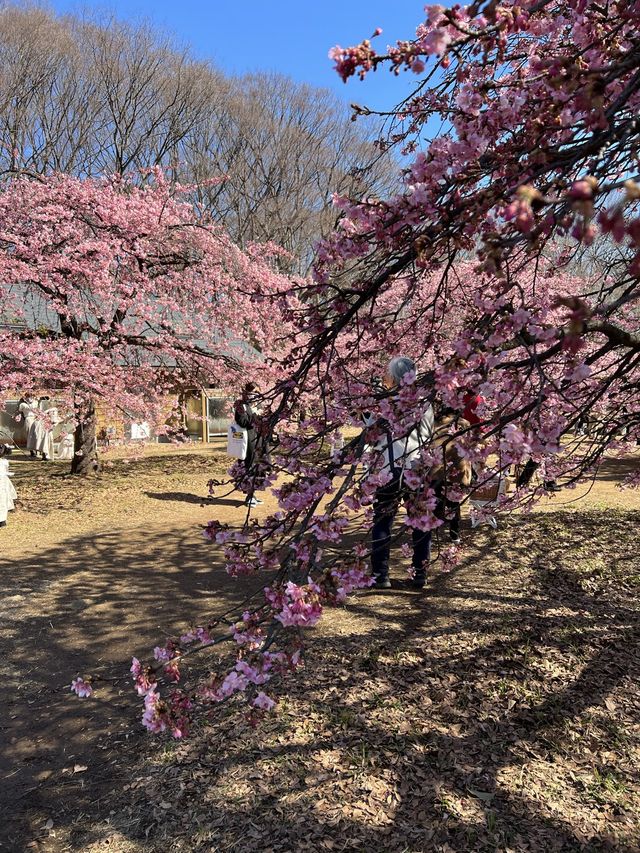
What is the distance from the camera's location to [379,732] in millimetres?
3131

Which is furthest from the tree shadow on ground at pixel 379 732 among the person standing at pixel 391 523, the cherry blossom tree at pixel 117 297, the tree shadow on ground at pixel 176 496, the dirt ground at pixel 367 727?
→ the cherry blossom tree at pixel 117 297

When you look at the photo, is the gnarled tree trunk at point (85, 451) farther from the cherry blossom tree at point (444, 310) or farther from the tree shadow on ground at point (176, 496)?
the cherry blossom tree at point (444, 310)

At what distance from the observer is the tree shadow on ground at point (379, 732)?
2547 millimetres

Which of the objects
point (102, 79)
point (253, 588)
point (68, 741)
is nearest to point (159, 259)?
point (253, 588)

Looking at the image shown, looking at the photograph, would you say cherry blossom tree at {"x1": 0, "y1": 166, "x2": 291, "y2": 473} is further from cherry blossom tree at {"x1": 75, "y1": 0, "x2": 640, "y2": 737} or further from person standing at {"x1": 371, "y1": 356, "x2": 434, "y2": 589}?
cherry blossom tree at {"x1": 75, "y1": 0, "x2": 640, "y2": 737}

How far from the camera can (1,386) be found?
28.3 feet

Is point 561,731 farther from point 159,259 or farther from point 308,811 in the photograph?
point 159,259

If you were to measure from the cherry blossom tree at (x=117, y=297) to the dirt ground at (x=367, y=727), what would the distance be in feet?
13.8

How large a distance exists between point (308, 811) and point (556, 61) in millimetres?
2837

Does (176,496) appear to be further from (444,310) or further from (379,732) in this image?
(444,310)

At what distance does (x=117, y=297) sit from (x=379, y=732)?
8.53 m

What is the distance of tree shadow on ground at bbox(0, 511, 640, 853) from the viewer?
2.55 meters

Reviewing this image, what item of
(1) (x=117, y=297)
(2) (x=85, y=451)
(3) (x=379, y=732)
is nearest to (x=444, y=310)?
(3) (x=379, y=732)

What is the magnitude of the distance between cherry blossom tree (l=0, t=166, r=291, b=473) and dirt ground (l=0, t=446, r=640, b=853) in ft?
13.8
